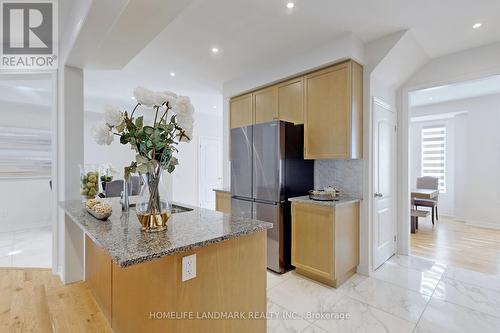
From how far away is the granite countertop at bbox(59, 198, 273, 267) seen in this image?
1.07 metres

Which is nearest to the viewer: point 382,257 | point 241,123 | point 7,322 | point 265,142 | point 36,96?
point 7,322

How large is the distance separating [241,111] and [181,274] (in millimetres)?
3224

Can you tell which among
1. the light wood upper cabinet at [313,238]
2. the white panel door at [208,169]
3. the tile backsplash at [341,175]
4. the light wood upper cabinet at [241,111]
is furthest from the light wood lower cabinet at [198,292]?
the white panel door at [208,169]

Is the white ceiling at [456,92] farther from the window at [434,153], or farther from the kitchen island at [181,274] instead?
Result: the kitchen island at [181,274]

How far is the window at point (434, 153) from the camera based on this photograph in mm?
6004

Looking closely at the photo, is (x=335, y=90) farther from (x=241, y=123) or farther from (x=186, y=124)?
(x=186, y=124)

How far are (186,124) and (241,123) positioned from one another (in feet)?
9.06

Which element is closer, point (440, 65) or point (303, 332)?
point (303, 332)

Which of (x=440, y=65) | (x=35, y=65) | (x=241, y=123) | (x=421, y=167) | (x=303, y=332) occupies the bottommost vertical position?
(x=303, y=332)

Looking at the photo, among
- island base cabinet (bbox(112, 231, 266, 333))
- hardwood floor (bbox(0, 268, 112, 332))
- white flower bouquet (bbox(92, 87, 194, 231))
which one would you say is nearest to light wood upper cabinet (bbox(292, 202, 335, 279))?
island base cabinet (bbox(112, 231, 266, 333))

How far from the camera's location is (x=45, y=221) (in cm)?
518

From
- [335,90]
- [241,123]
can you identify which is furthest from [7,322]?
[335,90]

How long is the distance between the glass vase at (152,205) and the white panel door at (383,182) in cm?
250

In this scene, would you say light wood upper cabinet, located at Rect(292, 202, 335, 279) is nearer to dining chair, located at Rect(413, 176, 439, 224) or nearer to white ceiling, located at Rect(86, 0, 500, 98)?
white ceiling, located at Rect(86, 0, 500, 98)
